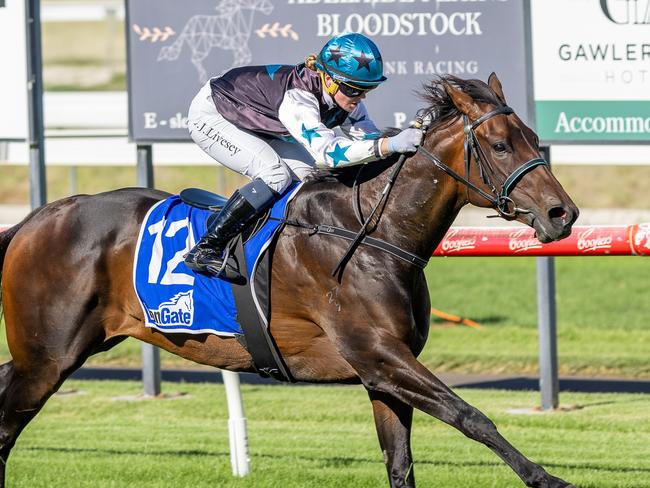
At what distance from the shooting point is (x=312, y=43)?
357 inches

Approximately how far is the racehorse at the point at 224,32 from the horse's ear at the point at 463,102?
385 centimetres

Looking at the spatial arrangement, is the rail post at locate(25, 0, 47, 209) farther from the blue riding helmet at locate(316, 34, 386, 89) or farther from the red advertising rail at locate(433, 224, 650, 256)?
the blue riding helmet at locate(316, 34, 386, 89)

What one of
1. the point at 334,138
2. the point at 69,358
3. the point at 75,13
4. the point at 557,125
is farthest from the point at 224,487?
the point at 75,13

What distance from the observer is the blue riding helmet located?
5594 mm

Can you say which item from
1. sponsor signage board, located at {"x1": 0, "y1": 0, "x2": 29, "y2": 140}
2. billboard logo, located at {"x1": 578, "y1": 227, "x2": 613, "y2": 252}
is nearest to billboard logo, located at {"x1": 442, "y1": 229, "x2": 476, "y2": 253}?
billboard logo, located at {"x1": 578, "y1": 227, "x2": 613, "y2": 252}

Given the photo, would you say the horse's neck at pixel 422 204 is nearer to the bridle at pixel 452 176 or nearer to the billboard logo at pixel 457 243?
the bridle at pixel 452 176

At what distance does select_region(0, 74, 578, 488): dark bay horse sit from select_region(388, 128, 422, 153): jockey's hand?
0.09m

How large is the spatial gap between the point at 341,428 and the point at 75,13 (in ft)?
76.3

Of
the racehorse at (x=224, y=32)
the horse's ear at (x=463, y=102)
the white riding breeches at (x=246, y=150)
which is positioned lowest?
the white riding breeches at (x=246, y=150)

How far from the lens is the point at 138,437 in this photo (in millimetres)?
8414

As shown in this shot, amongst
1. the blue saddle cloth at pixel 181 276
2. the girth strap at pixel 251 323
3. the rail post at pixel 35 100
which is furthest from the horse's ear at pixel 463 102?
the rail post at pixel 35 100

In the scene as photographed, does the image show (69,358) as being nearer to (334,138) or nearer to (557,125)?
(334,138)

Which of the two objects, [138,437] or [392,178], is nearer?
[392,178]

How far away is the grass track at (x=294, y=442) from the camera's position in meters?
6.96
